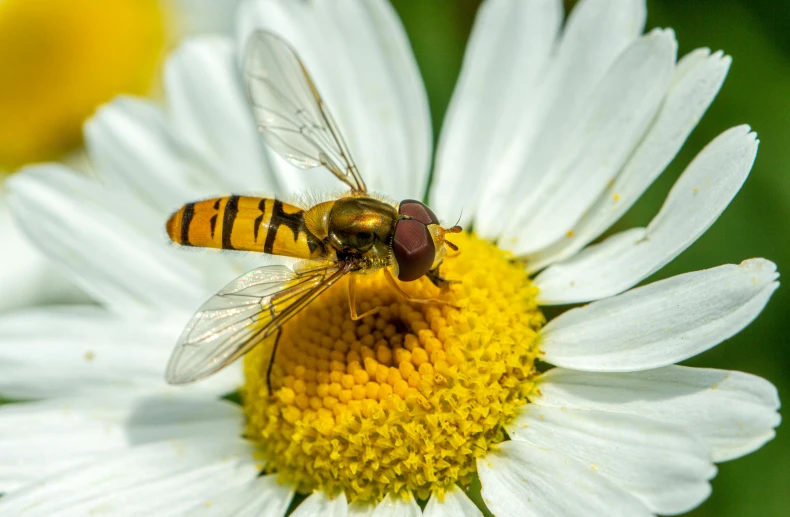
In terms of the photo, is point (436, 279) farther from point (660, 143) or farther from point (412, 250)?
point (660, 143)

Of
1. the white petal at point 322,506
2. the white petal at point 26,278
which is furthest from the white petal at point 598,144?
the white petal at point 26,278

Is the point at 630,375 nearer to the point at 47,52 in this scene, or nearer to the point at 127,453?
the point at 127,453

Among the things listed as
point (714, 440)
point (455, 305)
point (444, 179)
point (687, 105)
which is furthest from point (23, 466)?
point (687, 105)

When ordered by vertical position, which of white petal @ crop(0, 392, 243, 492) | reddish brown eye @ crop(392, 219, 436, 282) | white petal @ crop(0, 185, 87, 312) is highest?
reddish brown eye @ crop(392, 219, 436, 282)

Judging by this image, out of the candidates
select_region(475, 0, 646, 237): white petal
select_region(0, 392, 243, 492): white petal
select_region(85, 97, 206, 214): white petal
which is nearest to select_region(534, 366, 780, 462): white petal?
select_region(475, 0, 646, 237): white petal

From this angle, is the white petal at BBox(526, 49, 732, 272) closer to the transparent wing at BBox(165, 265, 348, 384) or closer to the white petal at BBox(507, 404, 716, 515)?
the white petal at BBox(507, 404, 716, 515)
